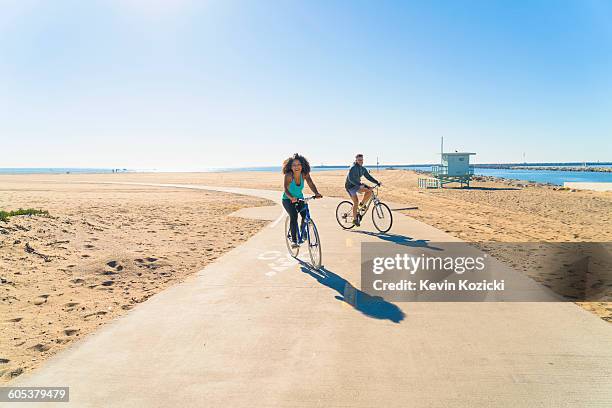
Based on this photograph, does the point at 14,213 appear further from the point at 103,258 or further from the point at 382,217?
the point at 382,217

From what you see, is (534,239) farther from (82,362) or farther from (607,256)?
(82,362)

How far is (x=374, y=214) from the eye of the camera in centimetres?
1119

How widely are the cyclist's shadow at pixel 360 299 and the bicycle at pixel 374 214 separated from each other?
458 centimetres

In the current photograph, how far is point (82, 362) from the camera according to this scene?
353 cm

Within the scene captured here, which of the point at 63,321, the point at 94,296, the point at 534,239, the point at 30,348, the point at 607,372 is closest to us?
Result: the point at 607,372

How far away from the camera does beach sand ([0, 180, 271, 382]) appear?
4.38m

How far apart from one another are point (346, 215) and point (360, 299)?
6273 millimetres

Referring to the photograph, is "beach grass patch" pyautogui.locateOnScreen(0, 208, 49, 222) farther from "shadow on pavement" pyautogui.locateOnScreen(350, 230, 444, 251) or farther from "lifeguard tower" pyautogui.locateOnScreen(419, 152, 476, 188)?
"lifeguard tower" pyautogui.locateOnScreen(419, 152, 476, 188)

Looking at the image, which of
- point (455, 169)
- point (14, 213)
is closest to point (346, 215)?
point (14, 213)

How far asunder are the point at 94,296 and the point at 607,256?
9841mm

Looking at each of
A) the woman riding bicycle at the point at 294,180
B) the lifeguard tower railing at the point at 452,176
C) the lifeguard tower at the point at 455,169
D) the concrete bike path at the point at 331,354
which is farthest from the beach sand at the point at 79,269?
the lifeguard tower at the point at 455,169

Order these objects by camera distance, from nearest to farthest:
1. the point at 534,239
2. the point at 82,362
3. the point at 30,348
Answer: the point at 82,362, the point at 30,348, the point at 534,239

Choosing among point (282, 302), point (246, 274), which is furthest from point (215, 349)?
point (246, 274)

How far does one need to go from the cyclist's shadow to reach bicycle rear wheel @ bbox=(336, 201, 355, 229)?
484 cm
